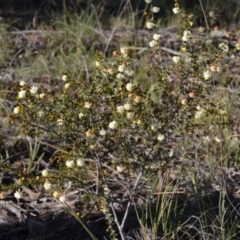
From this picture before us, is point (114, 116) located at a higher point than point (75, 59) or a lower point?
higher

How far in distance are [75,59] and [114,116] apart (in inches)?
69.4

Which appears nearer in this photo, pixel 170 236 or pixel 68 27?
pixel 170 236

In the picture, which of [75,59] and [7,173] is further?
[75,59]

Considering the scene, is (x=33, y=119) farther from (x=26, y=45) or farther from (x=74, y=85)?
(x=26, y=45)

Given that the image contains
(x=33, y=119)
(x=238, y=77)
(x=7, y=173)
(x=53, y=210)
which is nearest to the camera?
(x=33, y=119)

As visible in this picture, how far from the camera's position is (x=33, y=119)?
2365 millimetres

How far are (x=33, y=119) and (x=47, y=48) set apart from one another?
6.69ft

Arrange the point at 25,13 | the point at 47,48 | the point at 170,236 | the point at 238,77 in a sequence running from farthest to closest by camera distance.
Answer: the point at 25,13, the point at 47,48, the point at 238,77, the point at 170,236

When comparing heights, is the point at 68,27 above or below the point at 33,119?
below

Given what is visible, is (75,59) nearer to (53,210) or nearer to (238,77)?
(238,77)

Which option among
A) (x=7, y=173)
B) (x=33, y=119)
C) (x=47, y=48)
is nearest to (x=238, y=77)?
(x=47, y=48)

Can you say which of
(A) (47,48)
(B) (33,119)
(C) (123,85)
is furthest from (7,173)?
(A) (47,48)

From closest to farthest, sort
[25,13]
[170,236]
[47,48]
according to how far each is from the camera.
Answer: [170,236] < [47,48] < [25,13]

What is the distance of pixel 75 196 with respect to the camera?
9.79 ft
